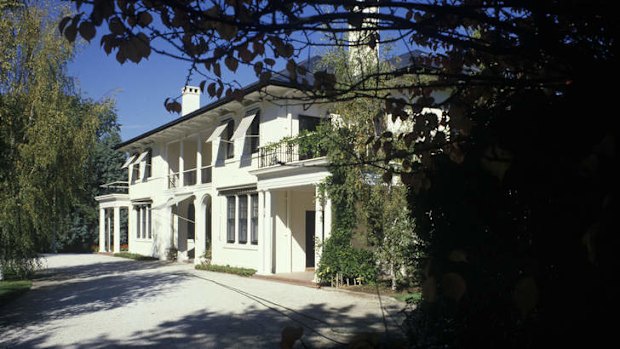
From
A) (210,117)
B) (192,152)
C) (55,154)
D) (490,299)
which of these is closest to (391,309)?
(490,299)

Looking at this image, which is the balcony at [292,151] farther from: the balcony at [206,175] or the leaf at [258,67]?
the leaf at [258,67]

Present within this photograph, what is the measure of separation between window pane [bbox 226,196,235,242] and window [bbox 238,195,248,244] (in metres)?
0.70

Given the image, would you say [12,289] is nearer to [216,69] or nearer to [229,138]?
[229,138]

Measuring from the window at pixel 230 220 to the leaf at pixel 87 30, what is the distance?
64.3 feet

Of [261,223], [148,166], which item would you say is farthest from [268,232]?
[148,166]

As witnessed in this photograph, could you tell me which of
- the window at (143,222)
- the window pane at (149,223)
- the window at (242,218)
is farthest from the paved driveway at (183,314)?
the window at (143,222)

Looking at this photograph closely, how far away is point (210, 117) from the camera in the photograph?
78.0 feet

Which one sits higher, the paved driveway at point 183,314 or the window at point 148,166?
the window at point 148,166

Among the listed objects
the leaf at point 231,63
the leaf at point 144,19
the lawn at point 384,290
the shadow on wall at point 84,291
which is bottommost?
the shadow on wall at point 84,291

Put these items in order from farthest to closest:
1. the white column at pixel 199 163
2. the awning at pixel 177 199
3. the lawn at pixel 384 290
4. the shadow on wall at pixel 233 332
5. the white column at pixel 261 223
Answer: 1. the awning at pixel 177 199
2. the white column at pixel 199 163
3. the white column at pixel 261 223
4. the lawn at pixel 384 290
5. the shadow on wall at pixel 233 332

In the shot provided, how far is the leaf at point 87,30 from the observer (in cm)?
307

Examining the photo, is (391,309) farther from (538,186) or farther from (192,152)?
(192,152)

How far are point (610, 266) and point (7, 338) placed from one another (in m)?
9.80

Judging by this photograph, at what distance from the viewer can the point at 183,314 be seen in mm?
11406
